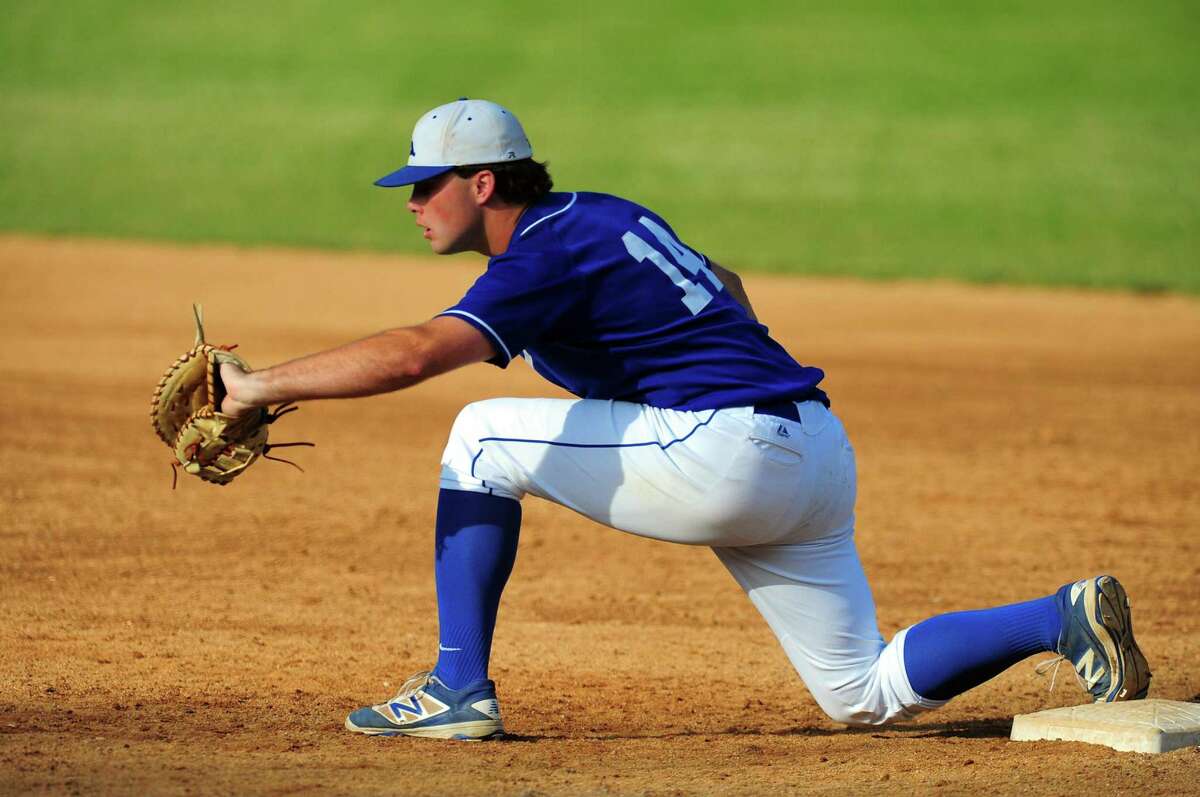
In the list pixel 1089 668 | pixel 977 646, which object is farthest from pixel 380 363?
pixel 1089 668

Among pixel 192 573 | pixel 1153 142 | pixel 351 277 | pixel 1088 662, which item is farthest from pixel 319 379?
pixel 1153 142

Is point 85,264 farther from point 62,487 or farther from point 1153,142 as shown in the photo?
point 1153,142

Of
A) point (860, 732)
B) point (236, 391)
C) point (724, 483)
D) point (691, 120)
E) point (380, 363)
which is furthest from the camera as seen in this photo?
point (691, 120)

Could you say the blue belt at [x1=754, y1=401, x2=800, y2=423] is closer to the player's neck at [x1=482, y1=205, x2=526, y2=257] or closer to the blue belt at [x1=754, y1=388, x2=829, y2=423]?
the blue belt at [x1=754, y1=388, x2=829, y2=423]

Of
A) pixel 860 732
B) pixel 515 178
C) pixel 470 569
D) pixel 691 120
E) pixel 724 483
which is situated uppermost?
pixel 691 120

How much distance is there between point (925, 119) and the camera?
2123 centimetres

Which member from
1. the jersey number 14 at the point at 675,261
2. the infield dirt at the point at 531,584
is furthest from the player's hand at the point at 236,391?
the jersey number 14 at the point at 675,261

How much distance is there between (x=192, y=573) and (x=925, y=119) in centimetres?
1722

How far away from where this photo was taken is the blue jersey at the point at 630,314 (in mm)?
3465

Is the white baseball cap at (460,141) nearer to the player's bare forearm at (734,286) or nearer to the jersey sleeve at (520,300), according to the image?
the jersey sleeve at (520,300)

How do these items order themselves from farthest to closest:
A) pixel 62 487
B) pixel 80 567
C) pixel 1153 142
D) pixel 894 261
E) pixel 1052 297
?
pixel 1153 142 → pixel 894 261 → pixel 1052 297 → pixel 62 487 → pixel 80 567

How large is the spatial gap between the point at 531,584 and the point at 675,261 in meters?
2.45

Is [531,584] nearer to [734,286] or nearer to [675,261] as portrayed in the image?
[734,286]

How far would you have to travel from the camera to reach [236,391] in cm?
340
